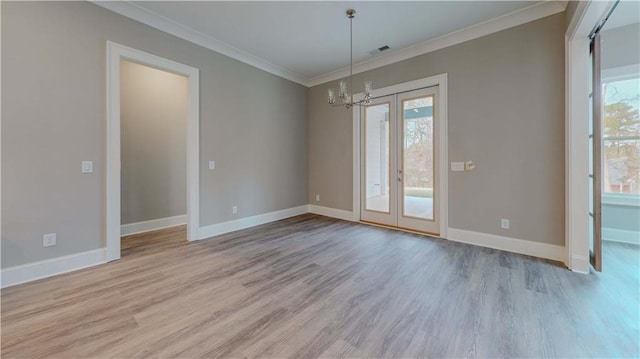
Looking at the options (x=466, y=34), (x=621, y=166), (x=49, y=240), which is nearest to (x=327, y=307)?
(x=49, y=240)

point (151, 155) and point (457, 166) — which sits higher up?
point (151, 155)

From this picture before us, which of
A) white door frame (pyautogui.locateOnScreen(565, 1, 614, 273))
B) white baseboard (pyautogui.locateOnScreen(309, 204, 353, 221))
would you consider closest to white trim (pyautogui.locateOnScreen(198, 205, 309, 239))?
white baseboard (pyautogui.locateOnScreen(309, 204, 353, 221))

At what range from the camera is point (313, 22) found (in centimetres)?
335

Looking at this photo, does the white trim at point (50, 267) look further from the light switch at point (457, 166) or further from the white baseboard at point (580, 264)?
the white baseboard at point (580, 264)

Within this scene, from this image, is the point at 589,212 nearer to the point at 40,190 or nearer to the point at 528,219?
the point at 528,219

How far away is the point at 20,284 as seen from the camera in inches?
94.4

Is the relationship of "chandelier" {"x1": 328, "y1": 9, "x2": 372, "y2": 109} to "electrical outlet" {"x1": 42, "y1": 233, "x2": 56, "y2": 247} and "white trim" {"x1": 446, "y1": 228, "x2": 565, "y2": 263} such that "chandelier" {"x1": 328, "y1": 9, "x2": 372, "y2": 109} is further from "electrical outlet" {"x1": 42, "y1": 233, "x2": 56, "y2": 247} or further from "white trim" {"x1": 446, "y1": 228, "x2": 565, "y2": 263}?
"electrical outlet" {"x1": 42, "y1": 233, "x2": 56, "y2": 247}

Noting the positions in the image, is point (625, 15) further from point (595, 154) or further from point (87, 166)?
point (87, 166)

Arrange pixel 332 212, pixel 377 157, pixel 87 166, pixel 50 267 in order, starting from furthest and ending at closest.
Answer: pixel 332 212, pixel 377 157, pixel 87 166, pixel 50 267

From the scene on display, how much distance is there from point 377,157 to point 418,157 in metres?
0.80

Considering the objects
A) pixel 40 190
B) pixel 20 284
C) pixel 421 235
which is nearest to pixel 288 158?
pixel 421 235

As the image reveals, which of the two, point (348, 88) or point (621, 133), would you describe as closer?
point (621, 133)

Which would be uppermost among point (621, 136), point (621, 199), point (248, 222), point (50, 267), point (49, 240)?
point (621, 136)

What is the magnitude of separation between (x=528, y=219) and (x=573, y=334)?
1857 mm
